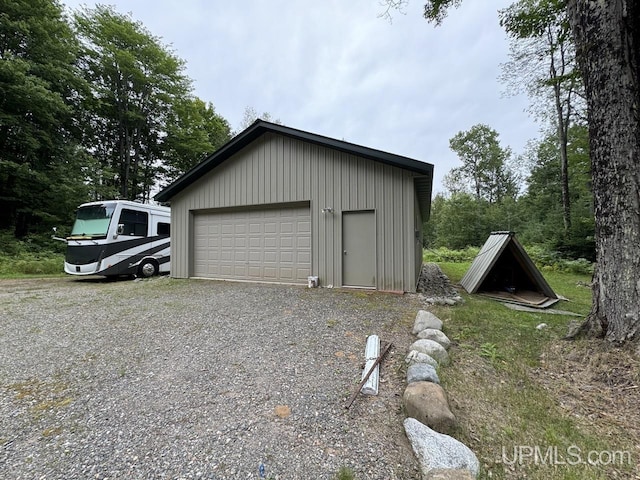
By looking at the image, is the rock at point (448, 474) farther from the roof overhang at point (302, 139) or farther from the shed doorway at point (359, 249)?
the roof overhang at point (302, 139)

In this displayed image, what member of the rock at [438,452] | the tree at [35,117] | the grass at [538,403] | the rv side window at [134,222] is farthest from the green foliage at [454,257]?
the tree at [35,117]

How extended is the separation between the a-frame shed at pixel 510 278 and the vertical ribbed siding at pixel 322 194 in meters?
1.59

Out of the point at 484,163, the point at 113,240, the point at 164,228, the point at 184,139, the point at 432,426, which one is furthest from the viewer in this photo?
the point at 484,163

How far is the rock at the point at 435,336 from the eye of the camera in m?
2.90

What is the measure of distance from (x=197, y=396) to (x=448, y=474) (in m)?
1.74

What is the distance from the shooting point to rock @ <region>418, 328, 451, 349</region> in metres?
2.90

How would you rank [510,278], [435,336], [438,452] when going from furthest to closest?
[510,278]
[435,336]
[438,452]

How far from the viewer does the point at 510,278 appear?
6.50m

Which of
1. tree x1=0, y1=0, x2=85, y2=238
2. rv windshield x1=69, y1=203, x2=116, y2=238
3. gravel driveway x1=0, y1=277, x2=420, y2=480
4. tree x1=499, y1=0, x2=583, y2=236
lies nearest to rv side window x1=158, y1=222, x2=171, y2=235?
rv windshield x1=69, y1=203, x2=116, y2=238

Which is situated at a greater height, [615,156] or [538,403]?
[615,156]

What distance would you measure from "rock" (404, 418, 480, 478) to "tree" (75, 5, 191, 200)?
16.2 metres

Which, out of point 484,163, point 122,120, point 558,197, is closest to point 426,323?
point 122,120

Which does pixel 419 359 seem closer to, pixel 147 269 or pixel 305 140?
pixel 305 140

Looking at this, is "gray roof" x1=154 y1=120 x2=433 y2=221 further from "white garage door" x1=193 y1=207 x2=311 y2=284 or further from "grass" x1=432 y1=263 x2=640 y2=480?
"grass" x1=432 y1=263 x2=640 y2=480
